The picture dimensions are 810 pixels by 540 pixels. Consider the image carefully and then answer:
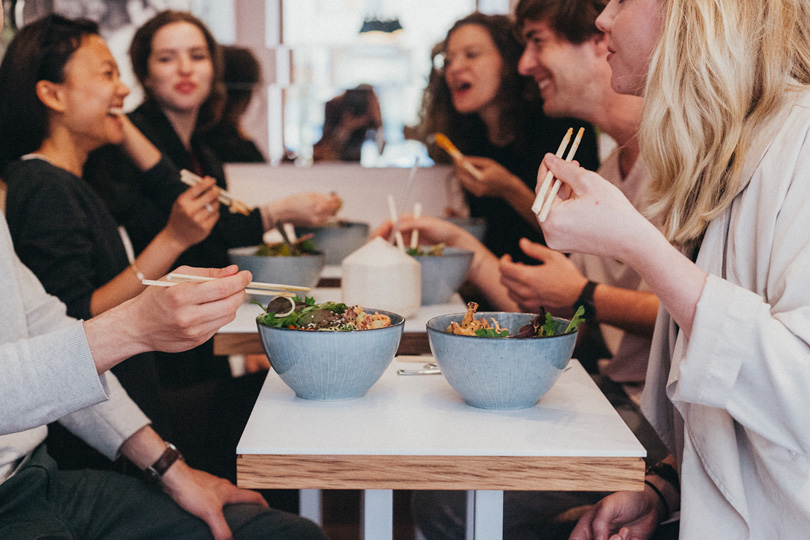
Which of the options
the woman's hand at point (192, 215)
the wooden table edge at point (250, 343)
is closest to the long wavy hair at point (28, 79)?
the woman's hand at point (192, 215)

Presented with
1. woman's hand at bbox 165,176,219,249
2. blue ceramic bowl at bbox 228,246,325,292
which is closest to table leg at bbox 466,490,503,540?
blue ceramic bowl at bbox 228,246,325,292

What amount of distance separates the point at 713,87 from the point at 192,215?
131cm

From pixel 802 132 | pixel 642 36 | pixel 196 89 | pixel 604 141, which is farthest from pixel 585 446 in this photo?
pixel 604 141

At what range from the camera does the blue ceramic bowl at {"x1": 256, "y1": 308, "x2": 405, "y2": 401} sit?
1.00 metres

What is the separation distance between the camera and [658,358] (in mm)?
1186

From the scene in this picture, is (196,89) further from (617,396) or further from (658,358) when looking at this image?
(658,358)

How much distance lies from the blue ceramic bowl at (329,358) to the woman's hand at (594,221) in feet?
0.88

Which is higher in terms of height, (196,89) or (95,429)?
(196,89)

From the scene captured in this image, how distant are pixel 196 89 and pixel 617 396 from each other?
188 centimetres

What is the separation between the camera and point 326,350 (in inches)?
39.2

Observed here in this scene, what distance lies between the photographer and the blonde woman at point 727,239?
2.83ft

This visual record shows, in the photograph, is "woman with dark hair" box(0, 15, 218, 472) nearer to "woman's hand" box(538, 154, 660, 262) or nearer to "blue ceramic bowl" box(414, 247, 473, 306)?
"blue ceramic bowl" box(414, 247, 473, 306)

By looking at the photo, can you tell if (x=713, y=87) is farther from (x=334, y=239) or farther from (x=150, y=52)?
(x=150, y=52)

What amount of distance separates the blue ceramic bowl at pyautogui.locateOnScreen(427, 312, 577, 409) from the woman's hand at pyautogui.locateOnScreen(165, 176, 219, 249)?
108cm
